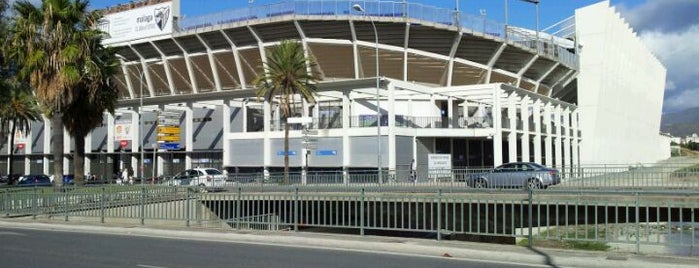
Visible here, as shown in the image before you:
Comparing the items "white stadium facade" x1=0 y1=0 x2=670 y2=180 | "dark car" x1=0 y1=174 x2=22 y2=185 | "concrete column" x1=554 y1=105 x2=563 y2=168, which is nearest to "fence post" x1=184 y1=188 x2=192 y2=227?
"white stadium facade" x1=0 y1=0 x2=670 y2=180

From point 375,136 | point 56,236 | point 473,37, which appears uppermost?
point 473,37

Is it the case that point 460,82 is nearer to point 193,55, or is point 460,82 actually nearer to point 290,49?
point 290,49

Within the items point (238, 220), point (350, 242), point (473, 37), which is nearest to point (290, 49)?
point (473, 37)

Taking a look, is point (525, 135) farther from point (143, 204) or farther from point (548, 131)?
point (143, 204)

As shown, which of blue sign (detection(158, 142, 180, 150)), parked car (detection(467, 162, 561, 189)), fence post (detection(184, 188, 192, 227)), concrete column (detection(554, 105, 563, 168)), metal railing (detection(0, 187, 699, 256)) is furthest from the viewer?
concrete column (detection(554, 105, 563, 168))

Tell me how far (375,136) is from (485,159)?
1368 cm

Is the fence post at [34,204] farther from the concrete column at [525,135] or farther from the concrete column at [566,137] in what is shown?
the concrete column at [566,137]

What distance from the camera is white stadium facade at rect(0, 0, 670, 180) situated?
4900 centimetres

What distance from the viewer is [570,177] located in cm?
2811

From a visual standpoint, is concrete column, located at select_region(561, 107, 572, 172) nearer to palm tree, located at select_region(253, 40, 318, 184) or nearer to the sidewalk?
palm tree, located at select_region(253, 40, 318, 184)

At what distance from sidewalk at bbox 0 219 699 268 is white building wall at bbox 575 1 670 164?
53.1 m

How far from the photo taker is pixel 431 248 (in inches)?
491

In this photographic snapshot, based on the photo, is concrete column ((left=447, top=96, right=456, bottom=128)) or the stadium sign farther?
the stadium sign

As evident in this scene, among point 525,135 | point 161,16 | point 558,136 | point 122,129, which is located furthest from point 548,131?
point 122,129
